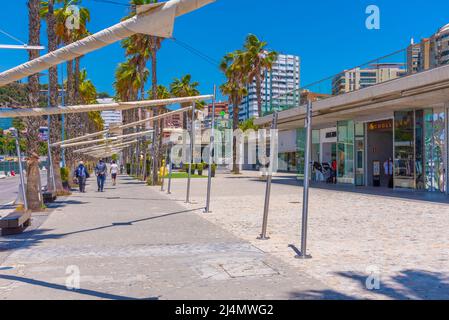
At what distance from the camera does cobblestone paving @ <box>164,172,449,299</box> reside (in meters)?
6.23

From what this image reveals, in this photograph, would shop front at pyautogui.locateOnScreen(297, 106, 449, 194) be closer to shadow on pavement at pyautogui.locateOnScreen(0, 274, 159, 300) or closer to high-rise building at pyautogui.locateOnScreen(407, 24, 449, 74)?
high-rise building at pyautogui.locateOnScreen(407, 24, 449, 74)

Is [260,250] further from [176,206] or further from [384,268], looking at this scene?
[176,206]

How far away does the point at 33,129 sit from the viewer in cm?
1670

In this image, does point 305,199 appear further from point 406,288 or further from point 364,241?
point 406,288

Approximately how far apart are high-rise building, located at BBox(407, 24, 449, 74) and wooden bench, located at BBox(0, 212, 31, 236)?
14.0 m

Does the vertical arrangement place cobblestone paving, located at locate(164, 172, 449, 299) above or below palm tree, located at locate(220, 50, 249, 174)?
below

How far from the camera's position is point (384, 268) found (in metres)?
7.11

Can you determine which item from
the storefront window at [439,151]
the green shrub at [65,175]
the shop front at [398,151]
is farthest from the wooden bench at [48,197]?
the storefront window at [439,151]

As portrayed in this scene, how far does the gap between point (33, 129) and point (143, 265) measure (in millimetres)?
10963

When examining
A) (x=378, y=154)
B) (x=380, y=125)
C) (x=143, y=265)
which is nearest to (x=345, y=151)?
(x=378, y=154)

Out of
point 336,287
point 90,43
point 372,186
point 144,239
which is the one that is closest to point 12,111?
point 144,239

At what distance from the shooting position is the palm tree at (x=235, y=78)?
48.2 metres

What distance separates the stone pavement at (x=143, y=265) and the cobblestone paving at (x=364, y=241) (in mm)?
449

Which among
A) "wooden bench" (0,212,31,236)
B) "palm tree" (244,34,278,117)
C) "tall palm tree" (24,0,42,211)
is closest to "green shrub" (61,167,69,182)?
"tall palm tree" (24,0,42,211)
